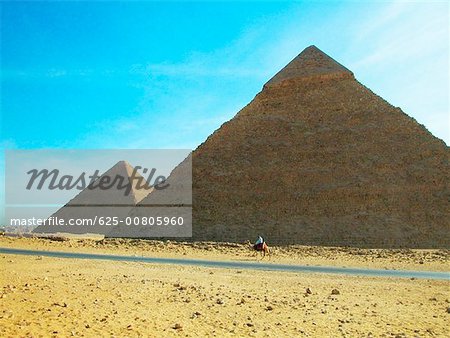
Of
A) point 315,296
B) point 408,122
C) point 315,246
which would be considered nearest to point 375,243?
point 315,246

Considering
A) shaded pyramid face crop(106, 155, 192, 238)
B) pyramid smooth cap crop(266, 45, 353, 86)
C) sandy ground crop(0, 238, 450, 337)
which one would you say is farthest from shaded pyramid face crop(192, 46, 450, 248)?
sandy ground crop(0, 238, 450, 337)

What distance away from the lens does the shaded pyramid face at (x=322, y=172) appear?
28.7 metres

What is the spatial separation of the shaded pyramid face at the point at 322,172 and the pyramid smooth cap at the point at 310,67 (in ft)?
0.86

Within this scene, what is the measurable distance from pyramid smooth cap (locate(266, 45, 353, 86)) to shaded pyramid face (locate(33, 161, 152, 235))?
19.8 m

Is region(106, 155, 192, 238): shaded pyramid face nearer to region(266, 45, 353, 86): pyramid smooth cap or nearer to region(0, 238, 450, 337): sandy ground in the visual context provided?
region(266, 45, 353, 86): pyramid smooth cap

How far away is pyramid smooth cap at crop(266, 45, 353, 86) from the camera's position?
41422mm

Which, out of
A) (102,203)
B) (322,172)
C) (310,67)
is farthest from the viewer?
(102,203)

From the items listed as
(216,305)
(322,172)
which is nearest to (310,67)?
(322,172)

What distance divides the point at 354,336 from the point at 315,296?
9.65 feet

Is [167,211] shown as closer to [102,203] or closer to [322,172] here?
[322,172]

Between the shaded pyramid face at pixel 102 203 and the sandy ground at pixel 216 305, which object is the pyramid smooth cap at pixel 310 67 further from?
the sandy ground at pixel 216 305

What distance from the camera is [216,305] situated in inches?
319

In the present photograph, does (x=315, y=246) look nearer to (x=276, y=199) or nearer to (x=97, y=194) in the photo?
(x=276, y=199)

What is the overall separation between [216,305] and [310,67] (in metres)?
37.4
